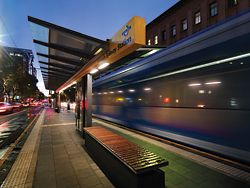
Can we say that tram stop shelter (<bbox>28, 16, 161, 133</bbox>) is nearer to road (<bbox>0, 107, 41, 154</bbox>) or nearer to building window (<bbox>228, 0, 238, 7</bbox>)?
road (<bbox>0, 107, 41, 154</bbox>)

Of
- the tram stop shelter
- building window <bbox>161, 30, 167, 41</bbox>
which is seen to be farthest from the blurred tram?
building window <bbox>161, 30, 167, 41</bbox>

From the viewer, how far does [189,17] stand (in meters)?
18.8

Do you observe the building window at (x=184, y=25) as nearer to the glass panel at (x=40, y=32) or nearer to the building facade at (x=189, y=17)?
the building facade at (x=189, y=17)

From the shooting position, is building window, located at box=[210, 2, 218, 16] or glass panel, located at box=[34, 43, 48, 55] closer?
glass panel, located at box=[34, 43, 48, 55]

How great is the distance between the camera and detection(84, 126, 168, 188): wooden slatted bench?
7.60ft

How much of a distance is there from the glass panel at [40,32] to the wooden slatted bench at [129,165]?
149 inches

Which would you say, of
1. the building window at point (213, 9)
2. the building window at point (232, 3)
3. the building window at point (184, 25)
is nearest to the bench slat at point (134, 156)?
the building window at point (232, 3)

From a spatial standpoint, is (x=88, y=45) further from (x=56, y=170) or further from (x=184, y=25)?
Result: (x=184, y=25)

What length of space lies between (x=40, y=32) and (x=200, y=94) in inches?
211

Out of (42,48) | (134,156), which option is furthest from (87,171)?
(42,48)

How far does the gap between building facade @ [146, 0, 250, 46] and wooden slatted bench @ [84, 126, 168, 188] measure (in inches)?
656

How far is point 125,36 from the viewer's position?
3.29m

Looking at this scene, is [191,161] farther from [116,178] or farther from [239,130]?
[116,178]

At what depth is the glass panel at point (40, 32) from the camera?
4649 millimetres
